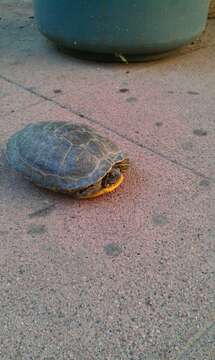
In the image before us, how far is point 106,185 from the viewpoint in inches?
108

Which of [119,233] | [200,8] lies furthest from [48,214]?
[200,8]

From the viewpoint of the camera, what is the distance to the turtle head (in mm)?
2689

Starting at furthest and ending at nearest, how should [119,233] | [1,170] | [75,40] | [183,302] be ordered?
[75,40] < [1,170] < [119,233] < [183,302]

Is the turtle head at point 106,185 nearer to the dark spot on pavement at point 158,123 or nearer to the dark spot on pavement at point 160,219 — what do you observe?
the dark spot on pavement at point 160,219

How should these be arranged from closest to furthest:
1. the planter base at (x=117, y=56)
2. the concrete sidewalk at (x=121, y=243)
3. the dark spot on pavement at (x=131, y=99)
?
the concrete sidewalk at (x=121, y=243) → the dark spot on pavement at (x=131, y=99) → the planter base at (x=117, y=56)

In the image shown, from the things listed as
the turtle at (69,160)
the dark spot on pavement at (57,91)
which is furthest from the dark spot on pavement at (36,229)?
the dark spot on pavement at (57,91)

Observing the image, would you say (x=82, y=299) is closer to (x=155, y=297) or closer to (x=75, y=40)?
(x=155, y=297)

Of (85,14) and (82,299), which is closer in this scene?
(82,299)

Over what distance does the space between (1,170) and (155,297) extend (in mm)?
1496

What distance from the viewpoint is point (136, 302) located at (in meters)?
2.10

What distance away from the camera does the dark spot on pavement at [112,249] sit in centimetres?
238

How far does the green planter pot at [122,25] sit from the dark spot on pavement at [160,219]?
246cm

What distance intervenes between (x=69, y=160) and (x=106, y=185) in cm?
29

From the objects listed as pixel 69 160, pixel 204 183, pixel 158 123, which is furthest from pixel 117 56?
pixel 69 160
